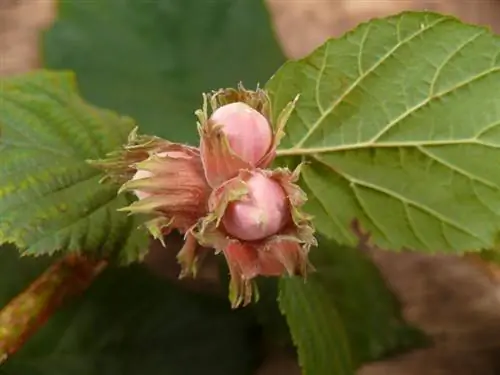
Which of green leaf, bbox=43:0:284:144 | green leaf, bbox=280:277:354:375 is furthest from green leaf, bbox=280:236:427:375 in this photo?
green leaf, bbox=43:0:284:144

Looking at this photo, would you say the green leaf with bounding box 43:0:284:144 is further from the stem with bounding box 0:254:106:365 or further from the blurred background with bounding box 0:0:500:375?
the stem with bounding box 0:254:106:365

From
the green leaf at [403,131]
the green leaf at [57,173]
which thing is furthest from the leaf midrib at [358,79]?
the green leaf at [57,173]

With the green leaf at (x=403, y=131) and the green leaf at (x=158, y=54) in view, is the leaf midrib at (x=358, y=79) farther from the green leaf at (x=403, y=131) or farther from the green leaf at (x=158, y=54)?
the green leaf at (x=158, y=54)

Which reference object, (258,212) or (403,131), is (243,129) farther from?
(403,131)

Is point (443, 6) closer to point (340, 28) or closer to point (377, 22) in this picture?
point (340, 28)

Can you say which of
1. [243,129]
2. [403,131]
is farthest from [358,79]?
[243,129]

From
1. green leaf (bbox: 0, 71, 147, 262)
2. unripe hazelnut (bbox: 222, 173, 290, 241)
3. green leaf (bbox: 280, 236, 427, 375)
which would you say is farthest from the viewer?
green leaf (bbox: 280, 236, 427, 375)

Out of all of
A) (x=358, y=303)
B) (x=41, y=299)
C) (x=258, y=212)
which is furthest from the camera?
(x=358, y=303)
